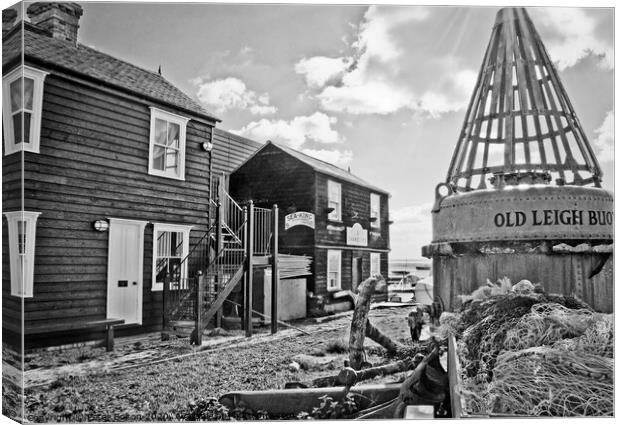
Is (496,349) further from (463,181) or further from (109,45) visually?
(109,45)

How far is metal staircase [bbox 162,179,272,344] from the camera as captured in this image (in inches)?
194

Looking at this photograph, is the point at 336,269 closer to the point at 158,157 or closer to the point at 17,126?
the point at 158,157

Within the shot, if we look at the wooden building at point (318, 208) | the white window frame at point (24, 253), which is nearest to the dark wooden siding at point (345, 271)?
the wooden building at point (318, 208)

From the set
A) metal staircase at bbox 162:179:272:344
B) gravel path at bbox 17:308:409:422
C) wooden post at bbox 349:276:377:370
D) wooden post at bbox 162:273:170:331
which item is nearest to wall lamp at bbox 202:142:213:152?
metal staircase at bbox 162:179:272:344

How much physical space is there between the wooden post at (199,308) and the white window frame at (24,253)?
57.7 inches

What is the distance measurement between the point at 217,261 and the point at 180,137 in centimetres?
133

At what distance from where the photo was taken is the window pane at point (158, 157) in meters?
5.02

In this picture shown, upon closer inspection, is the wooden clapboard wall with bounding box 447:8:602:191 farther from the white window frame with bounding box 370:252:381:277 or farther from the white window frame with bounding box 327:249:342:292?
the white window frame with bounding box 327:249:342:292

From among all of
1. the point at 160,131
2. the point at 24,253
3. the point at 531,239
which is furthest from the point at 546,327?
the point at 24,253

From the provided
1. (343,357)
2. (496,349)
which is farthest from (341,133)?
(496,349)

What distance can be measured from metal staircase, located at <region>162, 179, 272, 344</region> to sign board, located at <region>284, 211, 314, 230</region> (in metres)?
0.19

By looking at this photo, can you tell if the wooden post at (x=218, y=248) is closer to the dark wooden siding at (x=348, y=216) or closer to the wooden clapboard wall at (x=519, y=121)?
the dark wooden siding at (x=348, y=216)

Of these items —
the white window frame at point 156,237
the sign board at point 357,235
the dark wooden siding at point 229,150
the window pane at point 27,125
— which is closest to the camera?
the window pane at point 27,125

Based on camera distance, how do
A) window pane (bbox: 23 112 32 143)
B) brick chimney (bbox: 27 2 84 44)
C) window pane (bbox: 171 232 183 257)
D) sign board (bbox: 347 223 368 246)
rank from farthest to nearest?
1. sign board (bbox: 347 223 368 246)
2. window pane (bbox: 171 232 183 257)
3. brick chimney (bbox: 27 2 84 44)
4. window pane (bbox: 23 112 32 143)
